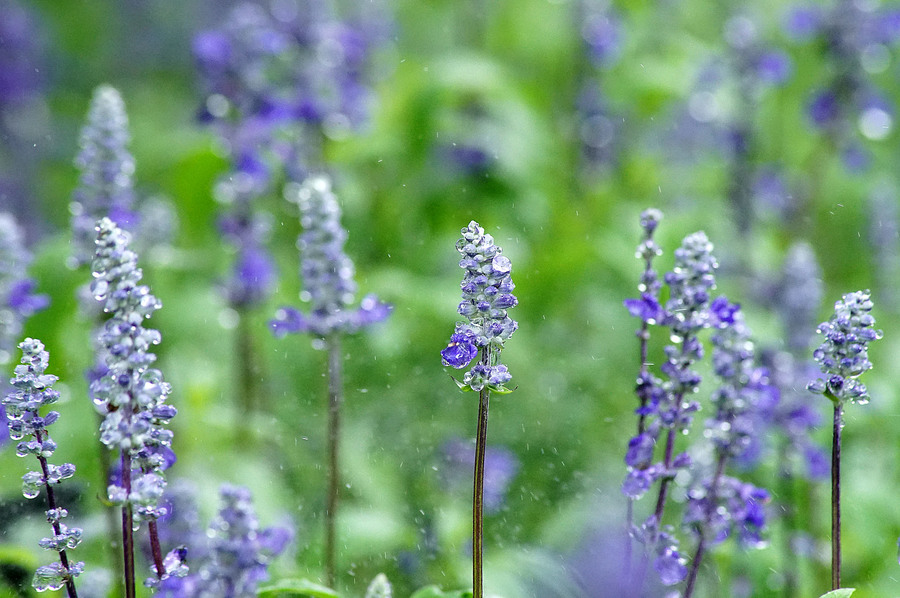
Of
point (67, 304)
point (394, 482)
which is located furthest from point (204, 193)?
point (394, 482)

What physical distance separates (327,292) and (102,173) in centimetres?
56

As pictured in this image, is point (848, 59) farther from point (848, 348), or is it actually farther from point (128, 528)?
point (128, 528)

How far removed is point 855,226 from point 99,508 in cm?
365

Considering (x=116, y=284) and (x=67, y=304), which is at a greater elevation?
(x=67, y=304)

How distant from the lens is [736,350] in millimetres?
1436

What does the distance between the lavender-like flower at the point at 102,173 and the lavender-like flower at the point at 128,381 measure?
0.77 meters

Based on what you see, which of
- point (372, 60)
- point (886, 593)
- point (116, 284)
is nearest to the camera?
point (116, 284)

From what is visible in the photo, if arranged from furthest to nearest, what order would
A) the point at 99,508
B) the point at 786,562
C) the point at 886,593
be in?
the point at 99,508
the point at 786,562
the point at 886,593

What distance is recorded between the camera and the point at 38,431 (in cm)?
125

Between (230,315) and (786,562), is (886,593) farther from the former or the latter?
(230,315)

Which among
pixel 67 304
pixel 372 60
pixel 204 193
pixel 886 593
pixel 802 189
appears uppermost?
pixel 372 60

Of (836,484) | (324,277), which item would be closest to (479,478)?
(836,484)

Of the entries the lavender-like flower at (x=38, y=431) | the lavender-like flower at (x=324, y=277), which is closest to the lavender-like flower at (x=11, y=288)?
the lavender-like flower at (x=324, y=277)

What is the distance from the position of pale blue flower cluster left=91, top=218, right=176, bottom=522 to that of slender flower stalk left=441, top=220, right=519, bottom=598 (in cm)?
39
